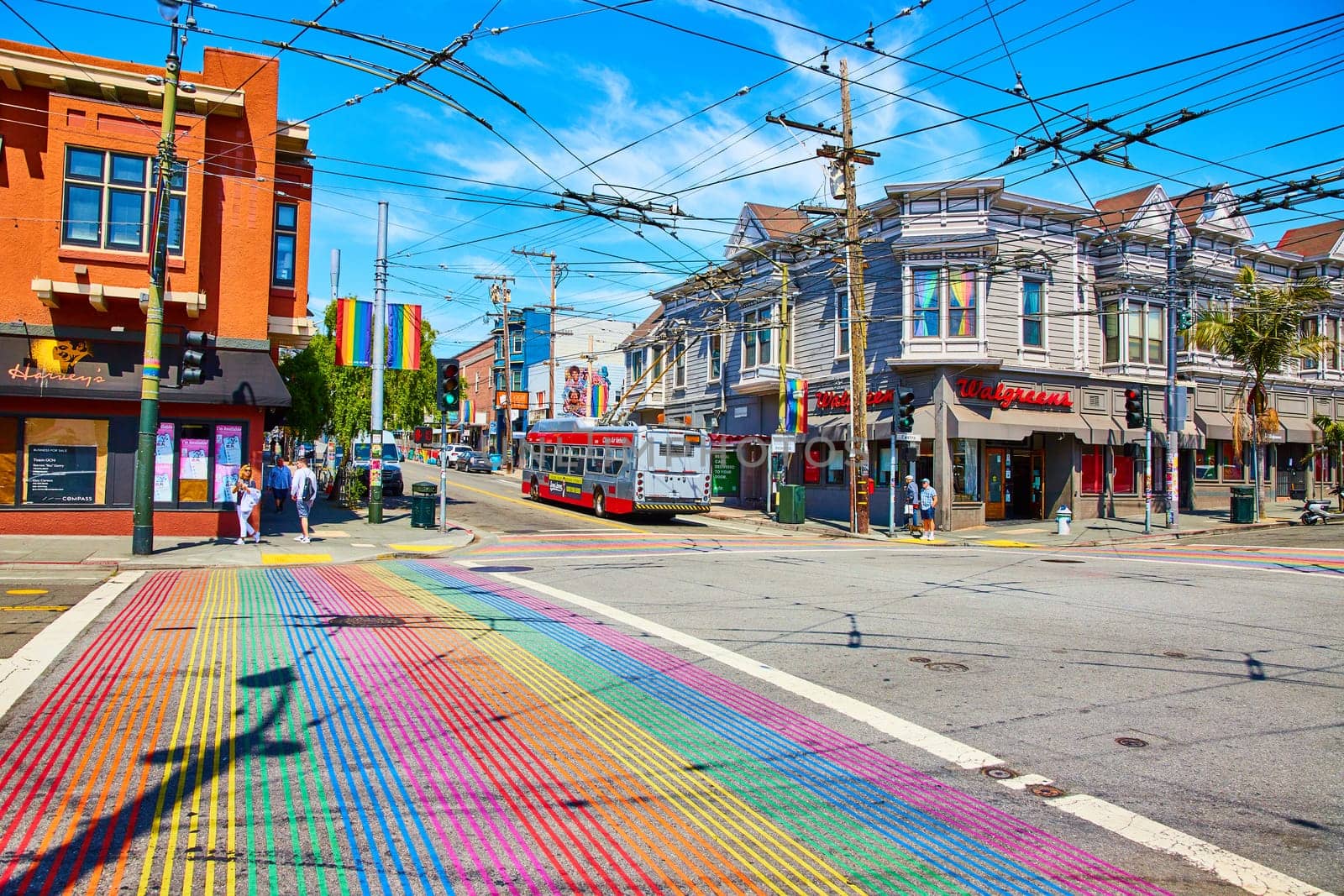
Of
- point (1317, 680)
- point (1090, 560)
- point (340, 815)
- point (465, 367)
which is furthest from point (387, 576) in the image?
point (465, 367)

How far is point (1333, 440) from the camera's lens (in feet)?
109

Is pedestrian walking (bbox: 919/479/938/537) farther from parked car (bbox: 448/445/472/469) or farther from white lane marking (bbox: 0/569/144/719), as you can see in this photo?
parked car (bbox: 448/445/472/469)

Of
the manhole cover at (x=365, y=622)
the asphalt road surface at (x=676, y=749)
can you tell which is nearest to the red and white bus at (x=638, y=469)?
the asphalt road surface at (x=676, y=749)

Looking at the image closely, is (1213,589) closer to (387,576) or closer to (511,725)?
(511,725)

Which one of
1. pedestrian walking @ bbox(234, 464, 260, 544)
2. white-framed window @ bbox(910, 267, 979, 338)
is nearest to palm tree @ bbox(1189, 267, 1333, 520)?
white-framed window @ bbox(910, 267, 979, 338)

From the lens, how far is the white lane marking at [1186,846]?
13.5ft

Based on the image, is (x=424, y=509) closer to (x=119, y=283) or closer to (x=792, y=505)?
(x=119, y=283)

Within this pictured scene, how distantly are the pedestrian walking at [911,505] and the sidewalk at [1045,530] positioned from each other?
271 millimetres

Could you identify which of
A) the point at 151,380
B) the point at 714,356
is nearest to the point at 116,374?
the point at 151,380

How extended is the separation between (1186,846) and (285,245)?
2148cm

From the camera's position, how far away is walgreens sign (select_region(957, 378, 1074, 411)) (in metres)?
27.9

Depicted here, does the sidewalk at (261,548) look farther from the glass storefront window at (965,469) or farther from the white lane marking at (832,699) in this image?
the glass storefront window at (965,469)

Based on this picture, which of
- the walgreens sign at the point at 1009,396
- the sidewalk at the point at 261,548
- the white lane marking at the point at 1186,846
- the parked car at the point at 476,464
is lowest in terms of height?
the white lane marking at the point at 1186,846

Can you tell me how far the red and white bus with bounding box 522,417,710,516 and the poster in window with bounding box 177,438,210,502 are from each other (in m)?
11.6
